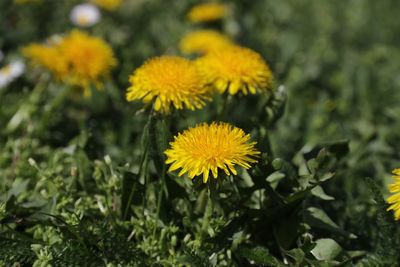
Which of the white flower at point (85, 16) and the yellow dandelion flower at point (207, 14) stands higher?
the yellow dandelion flower at point (207, 14)

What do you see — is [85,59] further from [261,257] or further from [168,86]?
[261,257]

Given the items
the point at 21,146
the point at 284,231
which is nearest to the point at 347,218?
the point at 284,231

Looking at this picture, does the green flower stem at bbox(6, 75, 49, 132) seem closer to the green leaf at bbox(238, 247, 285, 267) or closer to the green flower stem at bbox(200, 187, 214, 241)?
the green flower stem at bbox(200, 187, 214, 241)

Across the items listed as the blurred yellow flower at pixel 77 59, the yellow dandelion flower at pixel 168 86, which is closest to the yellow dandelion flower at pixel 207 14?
the blurred yellow flower at pixel 77 59

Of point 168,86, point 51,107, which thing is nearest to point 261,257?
point 168,86

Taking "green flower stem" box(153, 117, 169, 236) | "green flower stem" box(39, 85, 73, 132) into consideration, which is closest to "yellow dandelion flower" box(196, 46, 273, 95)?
"green flower stem" box(153, 117, 169, 236)

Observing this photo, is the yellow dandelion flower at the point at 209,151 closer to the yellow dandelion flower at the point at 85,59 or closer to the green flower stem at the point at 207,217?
the green flower stem at the point at 207,217
